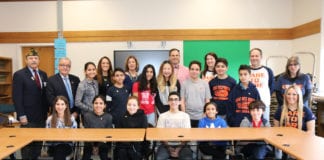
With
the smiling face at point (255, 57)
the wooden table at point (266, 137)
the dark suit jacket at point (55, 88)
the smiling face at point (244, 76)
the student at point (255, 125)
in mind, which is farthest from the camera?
the smiling face at point (255, 57)

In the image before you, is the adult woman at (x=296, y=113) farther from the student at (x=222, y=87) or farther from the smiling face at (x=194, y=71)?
the smiling face at (x=194, y=71)

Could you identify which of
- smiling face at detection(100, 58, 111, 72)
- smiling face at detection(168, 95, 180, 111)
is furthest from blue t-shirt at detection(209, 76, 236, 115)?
smiling face at detection(100, 58, 111, 72)

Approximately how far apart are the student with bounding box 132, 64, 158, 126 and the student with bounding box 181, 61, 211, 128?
391 millimetres

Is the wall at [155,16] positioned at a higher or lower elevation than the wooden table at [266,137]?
higher

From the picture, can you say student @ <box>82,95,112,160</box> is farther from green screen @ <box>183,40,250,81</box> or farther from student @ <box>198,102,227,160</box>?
green screen @ <box>183,40,250,81</box>

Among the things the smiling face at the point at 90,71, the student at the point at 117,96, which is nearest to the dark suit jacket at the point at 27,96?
the smiling face at the point at 90,71

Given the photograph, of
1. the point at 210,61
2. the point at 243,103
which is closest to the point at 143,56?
the point at 210,61

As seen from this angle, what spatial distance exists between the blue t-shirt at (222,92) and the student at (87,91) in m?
1.60

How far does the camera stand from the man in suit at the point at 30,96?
354 centimetres

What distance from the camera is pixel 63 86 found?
12.1ft

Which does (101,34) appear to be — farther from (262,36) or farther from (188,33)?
(262,36)

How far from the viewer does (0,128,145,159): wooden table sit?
2.55 meters

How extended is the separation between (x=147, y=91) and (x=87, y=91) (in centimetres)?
79

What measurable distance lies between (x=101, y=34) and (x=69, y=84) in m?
3.13
